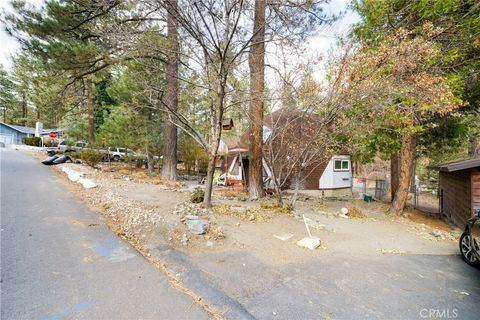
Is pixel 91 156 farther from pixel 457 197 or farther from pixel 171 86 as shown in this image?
pixel 457 197

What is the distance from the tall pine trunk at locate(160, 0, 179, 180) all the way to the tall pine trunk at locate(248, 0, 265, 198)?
Result: 1963 millimetres

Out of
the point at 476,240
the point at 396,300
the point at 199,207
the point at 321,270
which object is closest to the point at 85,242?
the point at 199,207

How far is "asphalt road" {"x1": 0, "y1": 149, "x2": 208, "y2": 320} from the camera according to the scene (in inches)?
89.5

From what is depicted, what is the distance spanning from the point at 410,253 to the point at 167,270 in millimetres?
4374

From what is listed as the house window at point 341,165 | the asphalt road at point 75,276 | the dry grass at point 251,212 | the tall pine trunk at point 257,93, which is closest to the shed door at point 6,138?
the asphalt road at point 75,276

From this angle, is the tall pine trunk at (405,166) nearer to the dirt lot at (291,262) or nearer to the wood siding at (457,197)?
the wood siding at (457,197)

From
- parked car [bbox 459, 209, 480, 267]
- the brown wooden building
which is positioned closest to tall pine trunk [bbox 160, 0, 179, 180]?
parked car [bbox 459, 209, 480, 267]

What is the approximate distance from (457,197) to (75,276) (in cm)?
1194

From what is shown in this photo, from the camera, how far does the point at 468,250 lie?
4215 millimetres

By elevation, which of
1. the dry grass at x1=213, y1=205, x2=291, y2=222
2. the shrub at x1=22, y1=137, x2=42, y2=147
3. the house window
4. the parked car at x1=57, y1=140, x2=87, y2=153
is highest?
the shrub at x1=22, y1=137, x2=42, y2=147

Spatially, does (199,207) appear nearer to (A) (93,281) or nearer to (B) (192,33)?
(A) (93,281)

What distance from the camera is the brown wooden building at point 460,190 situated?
22.7 ft

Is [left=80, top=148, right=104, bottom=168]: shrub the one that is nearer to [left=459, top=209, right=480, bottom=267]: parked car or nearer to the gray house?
[left=459, top=209, right=480, bottom=267]: parked car

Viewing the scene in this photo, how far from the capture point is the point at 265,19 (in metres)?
6.57
